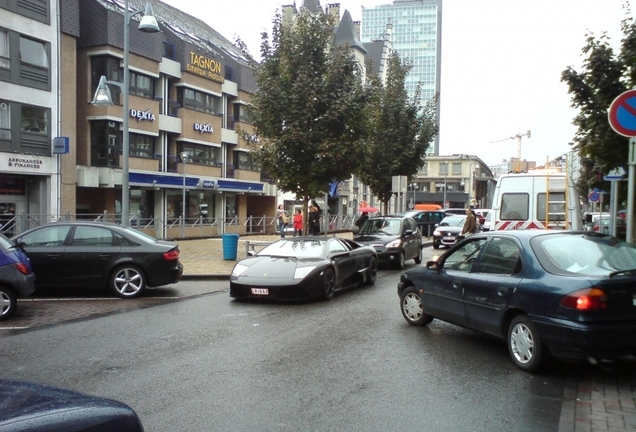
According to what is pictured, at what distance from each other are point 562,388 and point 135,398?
411 centimetres

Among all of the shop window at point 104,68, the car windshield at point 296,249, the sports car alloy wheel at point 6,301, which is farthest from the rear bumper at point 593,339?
the shop window at point 104,68

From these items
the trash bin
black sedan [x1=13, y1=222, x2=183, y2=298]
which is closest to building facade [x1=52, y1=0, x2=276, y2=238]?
the trash bin

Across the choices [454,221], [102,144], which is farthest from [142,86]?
[454,221]

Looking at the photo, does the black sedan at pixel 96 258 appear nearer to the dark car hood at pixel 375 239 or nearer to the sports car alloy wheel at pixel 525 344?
the dark car hood at pixel 375 239

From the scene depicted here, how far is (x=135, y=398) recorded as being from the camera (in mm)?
5418

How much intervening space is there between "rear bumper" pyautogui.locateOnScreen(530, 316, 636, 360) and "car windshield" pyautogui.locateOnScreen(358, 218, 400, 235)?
12.1 metres

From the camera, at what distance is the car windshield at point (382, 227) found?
59.3 feet

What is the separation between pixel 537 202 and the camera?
1538 cm

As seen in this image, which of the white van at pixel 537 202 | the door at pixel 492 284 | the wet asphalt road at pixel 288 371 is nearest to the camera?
the wet asphalt road at pixel 288 371

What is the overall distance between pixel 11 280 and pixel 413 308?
6.41m

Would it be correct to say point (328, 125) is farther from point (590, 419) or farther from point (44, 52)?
point (44, 52)

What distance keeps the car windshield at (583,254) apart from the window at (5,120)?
2591cm

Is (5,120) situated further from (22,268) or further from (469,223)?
(469,223)

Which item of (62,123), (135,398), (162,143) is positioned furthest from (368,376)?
(162,143)
